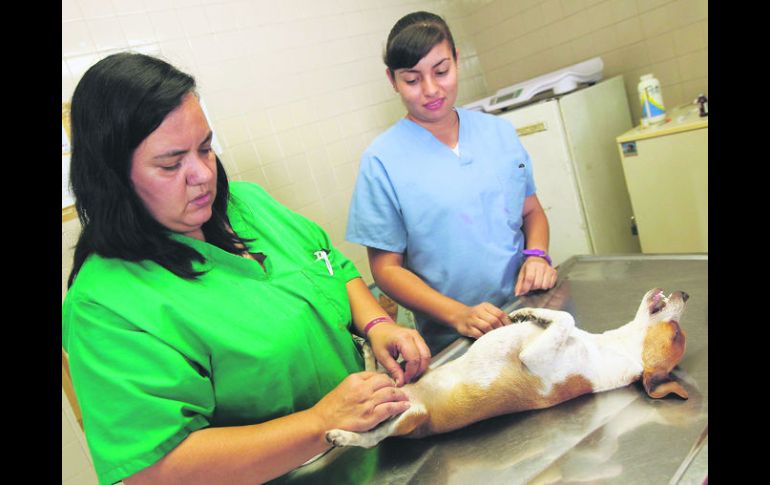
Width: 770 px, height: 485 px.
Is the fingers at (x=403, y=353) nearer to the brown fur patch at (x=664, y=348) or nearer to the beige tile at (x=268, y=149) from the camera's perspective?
the brown fur patch at (x=664, y=348)

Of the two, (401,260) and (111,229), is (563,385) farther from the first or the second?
(111,229)

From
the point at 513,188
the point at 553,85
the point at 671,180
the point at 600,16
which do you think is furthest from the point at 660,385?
the point at 600,16

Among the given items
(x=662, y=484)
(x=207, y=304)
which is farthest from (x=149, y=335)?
(x=662, y=484)

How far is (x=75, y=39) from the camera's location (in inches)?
89.2

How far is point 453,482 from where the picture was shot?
0.81m

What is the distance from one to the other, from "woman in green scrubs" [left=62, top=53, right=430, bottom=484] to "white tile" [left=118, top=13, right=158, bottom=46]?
182cm

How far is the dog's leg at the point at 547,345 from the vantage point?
0.95m

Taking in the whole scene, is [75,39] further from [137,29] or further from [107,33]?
[137,29]

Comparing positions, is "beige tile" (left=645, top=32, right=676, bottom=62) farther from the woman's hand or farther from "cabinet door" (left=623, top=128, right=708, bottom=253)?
the woman's hand

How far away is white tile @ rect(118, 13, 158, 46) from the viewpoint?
2373 mm

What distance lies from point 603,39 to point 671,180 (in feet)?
3.43

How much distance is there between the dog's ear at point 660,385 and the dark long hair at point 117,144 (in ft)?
2.94

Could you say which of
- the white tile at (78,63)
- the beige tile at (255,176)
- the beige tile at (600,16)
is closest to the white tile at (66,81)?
the white tile at (78,63)

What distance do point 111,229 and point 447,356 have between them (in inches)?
31.1
